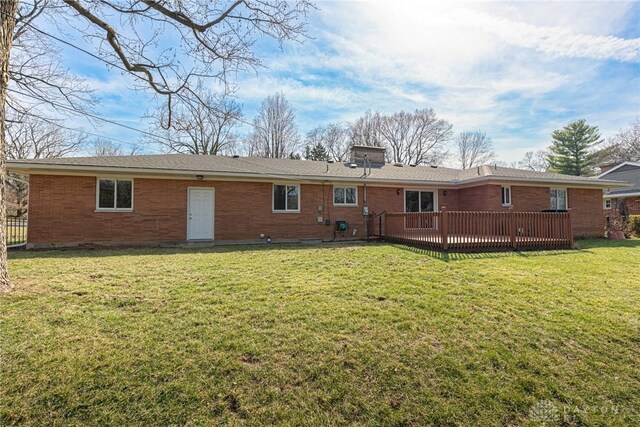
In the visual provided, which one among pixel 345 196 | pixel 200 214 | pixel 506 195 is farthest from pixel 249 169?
pixel 506 195

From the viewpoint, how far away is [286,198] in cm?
1220

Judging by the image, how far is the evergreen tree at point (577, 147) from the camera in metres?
33.2

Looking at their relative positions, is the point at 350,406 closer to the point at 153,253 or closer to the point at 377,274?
the point at 377,274

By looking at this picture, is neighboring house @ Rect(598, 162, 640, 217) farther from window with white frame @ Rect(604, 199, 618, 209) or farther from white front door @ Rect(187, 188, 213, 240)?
white front door @ Rect(187, 188, 213, 240)

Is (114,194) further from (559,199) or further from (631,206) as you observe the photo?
(631,206)

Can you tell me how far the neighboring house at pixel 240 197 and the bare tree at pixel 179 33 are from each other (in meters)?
4.20

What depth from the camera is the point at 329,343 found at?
122 inches

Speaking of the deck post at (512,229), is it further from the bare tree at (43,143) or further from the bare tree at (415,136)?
the bare tree at (43,143)

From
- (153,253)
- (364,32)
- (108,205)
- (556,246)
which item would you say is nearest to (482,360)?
(364,32)

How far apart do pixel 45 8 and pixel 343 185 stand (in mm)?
10022

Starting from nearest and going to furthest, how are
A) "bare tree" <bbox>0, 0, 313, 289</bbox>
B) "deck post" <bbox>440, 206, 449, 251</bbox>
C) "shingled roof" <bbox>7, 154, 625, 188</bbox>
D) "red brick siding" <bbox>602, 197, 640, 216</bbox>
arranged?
1. "bare tree" <bbox>0, 0, 313, 289</bbox>
2. "deck post" <bbox>440, 206, 449, 251</bbox>
3. "shingled roof" <bbox>7, 154, 625, 188</bbox>
4. "red brick siding" <bbox>602, 197, 640, 216</bbox>

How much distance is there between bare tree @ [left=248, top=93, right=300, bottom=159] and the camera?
2816cm

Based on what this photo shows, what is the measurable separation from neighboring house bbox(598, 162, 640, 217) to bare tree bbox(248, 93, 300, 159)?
23.7 metres

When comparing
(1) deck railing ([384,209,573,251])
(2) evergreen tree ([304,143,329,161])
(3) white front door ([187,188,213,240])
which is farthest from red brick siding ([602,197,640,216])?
(3) white front door ([187,188,213,240])
